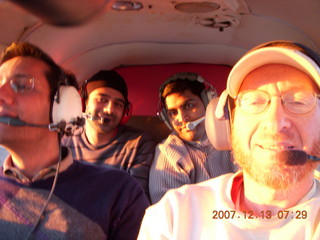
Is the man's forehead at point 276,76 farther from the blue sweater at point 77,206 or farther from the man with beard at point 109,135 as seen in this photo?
the man with beard at point 109,135

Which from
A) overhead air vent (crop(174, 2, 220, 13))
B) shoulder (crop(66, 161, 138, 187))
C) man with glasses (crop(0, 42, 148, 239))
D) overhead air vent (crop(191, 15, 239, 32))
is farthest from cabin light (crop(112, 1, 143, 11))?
shoulder (crop(66, 161, 138, 187))

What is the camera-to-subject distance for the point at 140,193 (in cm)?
164

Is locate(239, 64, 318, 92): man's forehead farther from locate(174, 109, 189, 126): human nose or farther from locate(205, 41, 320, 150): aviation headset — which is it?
locate(174, 109, 189, 126): human nose

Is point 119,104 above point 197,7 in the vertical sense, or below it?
below

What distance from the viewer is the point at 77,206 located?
146 centimetres

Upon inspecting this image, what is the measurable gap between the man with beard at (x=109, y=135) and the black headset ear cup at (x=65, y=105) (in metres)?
0.96

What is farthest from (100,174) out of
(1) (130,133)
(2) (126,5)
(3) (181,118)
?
(1) (130,133)

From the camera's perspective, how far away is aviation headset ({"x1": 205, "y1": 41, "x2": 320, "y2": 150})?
3.88ft

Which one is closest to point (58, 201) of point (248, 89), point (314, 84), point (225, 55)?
point (248, 89)

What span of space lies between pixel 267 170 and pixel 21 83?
1030 millimetres

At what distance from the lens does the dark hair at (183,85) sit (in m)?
2.60

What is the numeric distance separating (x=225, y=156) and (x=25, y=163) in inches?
51.6

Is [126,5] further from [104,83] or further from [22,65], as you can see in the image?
[104,83]

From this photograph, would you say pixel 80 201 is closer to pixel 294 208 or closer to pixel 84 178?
pixel 84 178
